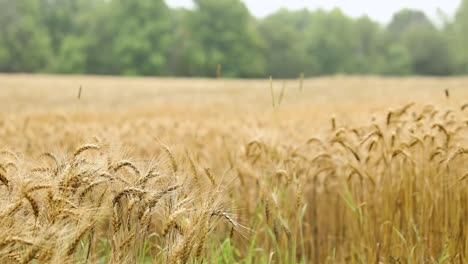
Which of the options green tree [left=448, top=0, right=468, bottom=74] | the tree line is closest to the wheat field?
the tree line

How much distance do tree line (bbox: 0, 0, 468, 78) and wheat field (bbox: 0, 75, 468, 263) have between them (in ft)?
117

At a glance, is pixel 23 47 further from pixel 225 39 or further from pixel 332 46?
pixel 332 46

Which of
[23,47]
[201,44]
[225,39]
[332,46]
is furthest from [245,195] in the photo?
[332,46]

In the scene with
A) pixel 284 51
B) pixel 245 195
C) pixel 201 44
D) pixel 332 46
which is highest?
pixel 332 46

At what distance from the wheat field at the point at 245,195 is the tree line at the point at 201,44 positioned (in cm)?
3576

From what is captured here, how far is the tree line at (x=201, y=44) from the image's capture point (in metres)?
40.4

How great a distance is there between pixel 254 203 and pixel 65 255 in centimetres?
220

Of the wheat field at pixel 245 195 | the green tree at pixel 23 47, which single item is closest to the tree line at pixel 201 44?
the green tree at pixel 23 47

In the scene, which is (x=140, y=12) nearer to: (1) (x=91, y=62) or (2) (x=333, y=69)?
(1) (x=91, y=62)

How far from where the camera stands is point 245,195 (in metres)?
3.45

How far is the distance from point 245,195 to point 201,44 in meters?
40.2

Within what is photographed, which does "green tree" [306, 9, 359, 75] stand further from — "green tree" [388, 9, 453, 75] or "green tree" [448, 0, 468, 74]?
"green tree" [448, 0, 468, 74]

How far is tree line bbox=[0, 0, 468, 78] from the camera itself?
132ft

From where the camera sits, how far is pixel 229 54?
42656mm
